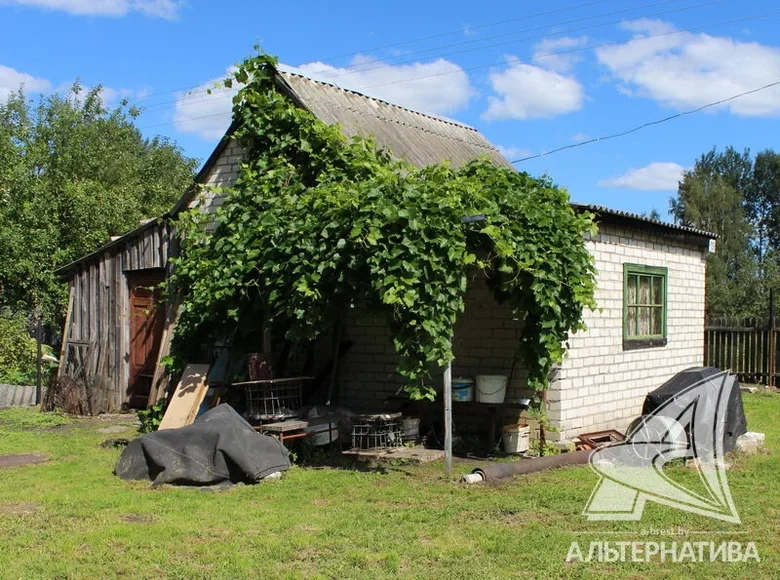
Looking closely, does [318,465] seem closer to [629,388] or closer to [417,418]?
[417,418]

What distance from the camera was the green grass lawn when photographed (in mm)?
4883


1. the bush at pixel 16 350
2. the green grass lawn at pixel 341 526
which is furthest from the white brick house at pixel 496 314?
the bush at pixel 16 350

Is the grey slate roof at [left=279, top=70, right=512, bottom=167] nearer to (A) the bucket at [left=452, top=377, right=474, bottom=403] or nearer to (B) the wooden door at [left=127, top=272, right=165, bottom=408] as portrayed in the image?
(A) the bucket at [left=452, top=377, right=474, bottom=403]

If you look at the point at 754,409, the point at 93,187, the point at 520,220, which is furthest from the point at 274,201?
the point at 93,187

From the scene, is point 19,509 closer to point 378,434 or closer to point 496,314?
point 378,434

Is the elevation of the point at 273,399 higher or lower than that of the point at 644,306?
lower

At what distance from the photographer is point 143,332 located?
11.9 meters

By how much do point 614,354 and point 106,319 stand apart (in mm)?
7592

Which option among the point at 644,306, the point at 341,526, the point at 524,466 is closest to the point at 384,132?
the point at 644,306

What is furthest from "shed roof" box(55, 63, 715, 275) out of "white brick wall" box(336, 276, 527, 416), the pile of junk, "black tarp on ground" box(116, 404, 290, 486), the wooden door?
"black tarp on ground" box(116, 404, 290, 486)

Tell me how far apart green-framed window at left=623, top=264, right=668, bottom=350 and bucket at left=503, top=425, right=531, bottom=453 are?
2.29 metres

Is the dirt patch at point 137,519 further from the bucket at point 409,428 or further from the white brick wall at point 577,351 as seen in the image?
the white brick wall at point 577,351

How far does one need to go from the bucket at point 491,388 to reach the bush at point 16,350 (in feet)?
30.5

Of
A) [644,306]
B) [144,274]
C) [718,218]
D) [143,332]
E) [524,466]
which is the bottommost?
[524,466]
